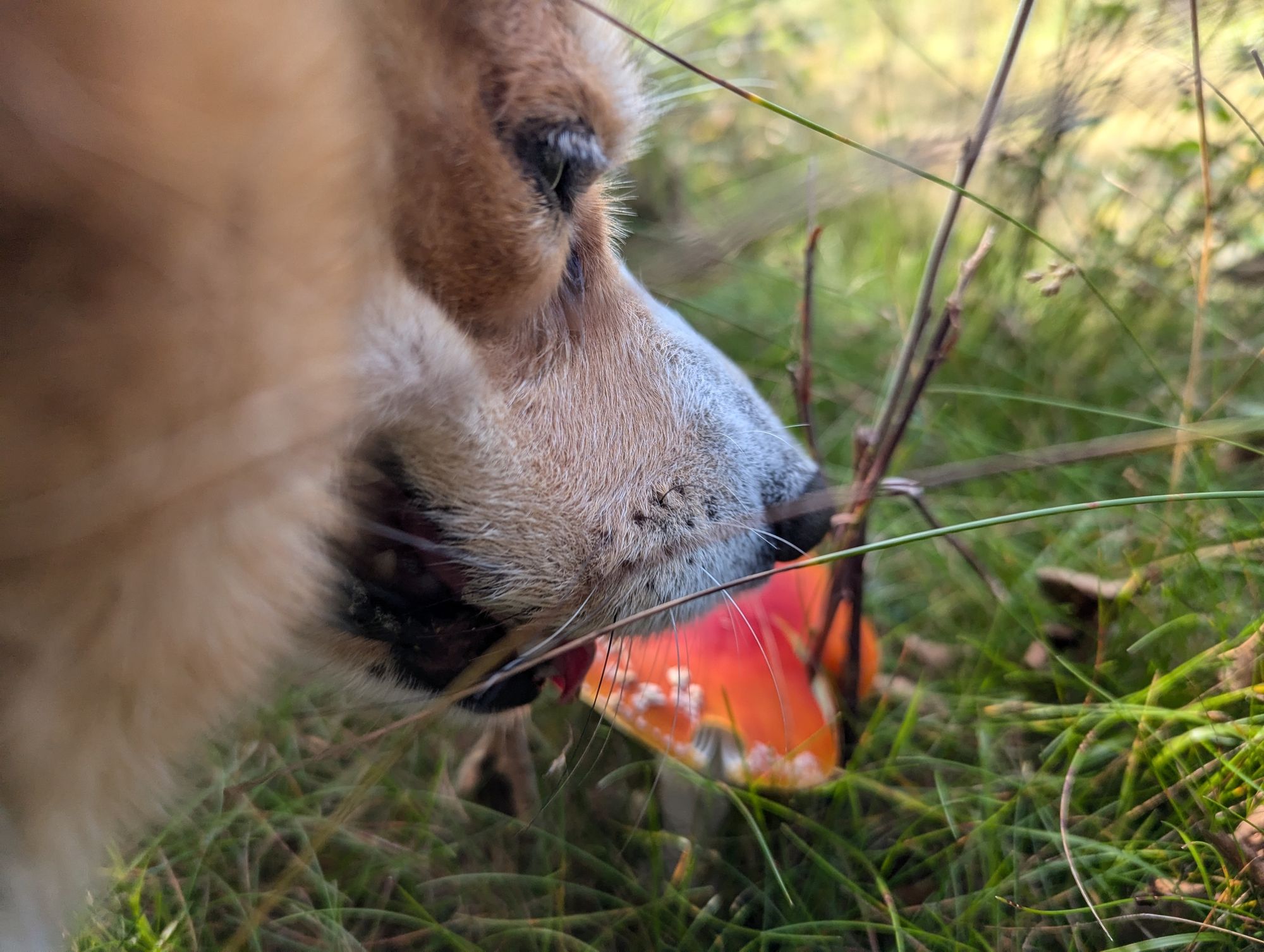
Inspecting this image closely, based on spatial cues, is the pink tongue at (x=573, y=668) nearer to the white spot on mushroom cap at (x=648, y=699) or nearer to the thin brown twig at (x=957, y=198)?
the white spot on mushroom cap at (x=648, y=699)

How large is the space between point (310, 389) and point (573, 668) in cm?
73

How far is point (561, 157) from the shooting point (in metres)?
0.89

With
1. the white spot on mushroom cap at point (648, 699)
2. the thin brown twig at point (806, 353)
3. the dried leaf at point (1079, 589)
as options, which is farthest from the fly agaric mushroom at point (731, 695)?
the dried leaf at point (1079, 589)

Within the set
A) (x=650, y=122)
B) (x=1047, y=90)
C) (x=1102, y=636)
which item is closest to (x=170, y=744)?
(x=650, y=122)

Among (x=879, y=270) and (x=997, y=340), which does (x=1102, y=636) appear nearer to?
(x=997, y=340)

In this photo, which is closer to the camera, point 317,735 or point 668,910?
point 668,910

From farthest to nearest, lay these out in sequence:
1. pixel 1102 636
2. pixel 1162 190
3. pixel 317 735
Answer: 1. pixel 1162 190
2. pixel 317 735
3. pixel 1102 636

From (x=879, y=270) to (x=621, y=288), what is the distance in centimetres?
Result: 142

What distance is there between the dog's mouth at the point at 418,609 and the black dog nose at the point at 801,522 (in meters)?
0.39

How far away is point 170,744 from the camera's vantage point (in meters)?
0.76

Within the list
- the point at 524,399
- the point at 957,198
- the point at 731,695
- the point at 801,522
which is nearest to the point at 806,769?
the point at 731,695

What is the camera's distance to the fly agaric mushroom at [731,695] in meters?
1.20

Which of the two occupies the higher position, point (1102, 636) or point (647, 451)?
point (1102, 636)

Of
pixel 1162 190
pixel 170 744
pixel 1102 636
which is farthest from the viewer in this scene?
pixel 1162 190
